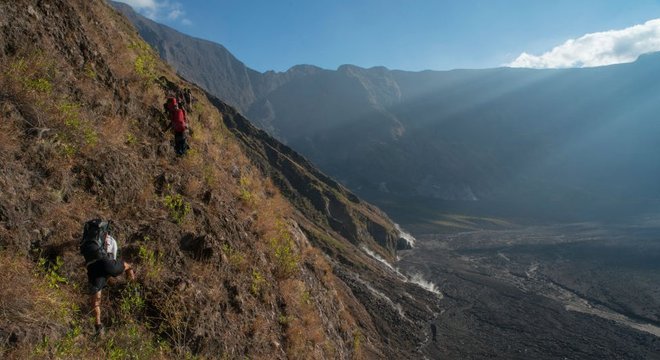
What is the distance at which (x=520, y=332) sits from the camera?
1949 inches

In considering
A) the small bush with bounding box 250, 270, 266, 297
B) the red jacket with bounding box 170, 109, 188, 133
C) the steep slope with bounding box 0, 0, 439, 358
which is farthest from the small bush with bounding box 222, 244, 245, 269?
the red jacket with bounding box 170, 109, 188, 133

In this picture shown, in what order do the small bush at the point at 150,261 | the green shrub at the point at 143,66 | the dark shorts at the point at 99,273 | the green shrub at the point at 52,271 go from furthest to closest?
1. the green shrub at the point at 143,66
2. the small bush at the point at 150,261
3. the dark shorts at the point at 99,273
4. the green shrub at the point at 52,271

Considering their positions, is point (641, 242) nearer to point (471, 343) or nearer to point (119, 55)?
point (471, 343)

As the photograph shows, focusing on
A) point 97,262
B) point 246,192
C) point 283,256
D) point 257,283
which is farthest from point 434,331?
point 97,262

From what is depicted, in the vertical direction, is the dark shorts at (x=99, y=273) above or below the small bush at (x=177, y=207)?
below

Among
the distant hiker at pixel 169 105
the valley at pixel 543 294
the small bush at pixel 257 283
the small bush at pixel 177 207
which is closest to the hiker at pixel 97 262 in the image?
the small bush at pixel 177 207

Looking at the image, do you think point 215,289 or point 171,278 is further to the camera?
point 215,289

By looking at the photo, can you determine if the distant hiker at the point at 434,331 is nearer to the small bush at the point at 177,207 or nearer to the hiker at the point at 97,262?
the small bush at the point at 177,207

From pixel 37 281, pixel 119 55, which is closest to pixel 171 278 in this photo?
pixel 37 281

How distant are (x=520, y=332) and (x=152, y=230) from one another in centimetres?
5107

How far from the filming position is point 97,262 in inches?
246

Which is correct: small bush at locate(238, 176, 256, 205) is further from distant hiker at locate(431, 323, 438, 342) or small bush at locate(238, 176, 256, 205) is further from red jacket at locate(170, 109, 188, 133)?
distant hiker at locate(431, 323, 438, 342)

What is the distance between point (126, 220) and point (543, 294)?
233 feet

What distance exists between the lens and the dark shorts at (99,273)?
616cm
